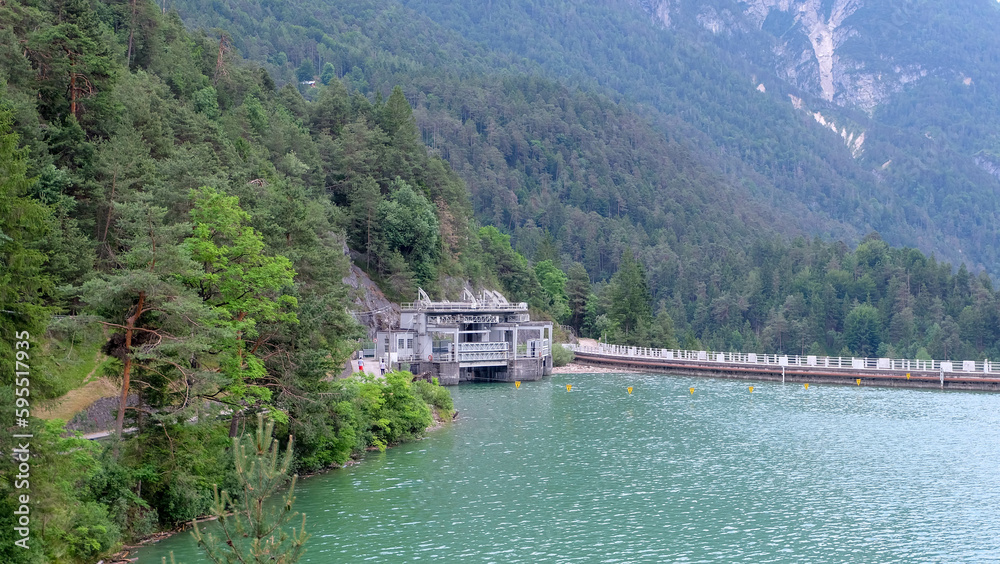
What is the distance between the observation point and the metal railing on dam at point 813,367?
3440 inches

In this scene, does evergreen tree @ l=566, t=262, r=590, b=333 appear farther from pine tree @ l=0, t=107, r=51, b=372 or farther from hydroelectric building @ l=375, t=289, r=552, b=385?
pine tree @ l=0, t=107, r=51, b=372

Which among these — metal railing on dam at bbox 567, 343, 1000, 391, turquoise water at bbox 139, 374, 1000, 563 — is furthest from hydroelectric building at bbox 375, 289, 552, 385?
metal railing on dam at bbox 567, 343, 1000, 391

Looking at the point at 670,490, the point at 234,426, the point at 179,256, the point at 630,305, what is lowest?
the point at 670,490

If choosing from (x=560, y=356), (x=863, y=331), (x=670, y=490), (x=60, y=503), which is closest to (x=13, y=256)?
(x=60, y=503)

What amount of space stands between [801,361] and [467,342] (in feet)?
124

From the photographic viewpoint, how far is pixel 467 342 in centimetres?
9050

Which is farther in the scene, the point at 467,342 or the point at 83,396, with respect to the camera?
the point at 467,342

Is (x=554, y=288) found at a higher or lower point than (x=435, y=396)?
higher

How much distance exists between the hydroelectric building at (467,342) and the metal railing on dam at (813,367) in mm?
15482

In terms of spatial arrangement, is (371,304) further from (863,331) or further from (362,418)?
(863,331)

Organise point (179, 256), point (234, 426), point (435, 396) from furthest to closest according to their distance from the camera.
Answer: point (435, 396) → point (234, 426) → point (179, 256)

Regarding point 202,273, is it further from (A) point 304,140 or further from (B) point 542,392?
(A) point 304,140

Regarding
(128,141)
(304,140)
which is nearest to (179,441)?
(128,141)

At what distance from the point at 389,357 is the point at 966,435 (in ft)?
138
